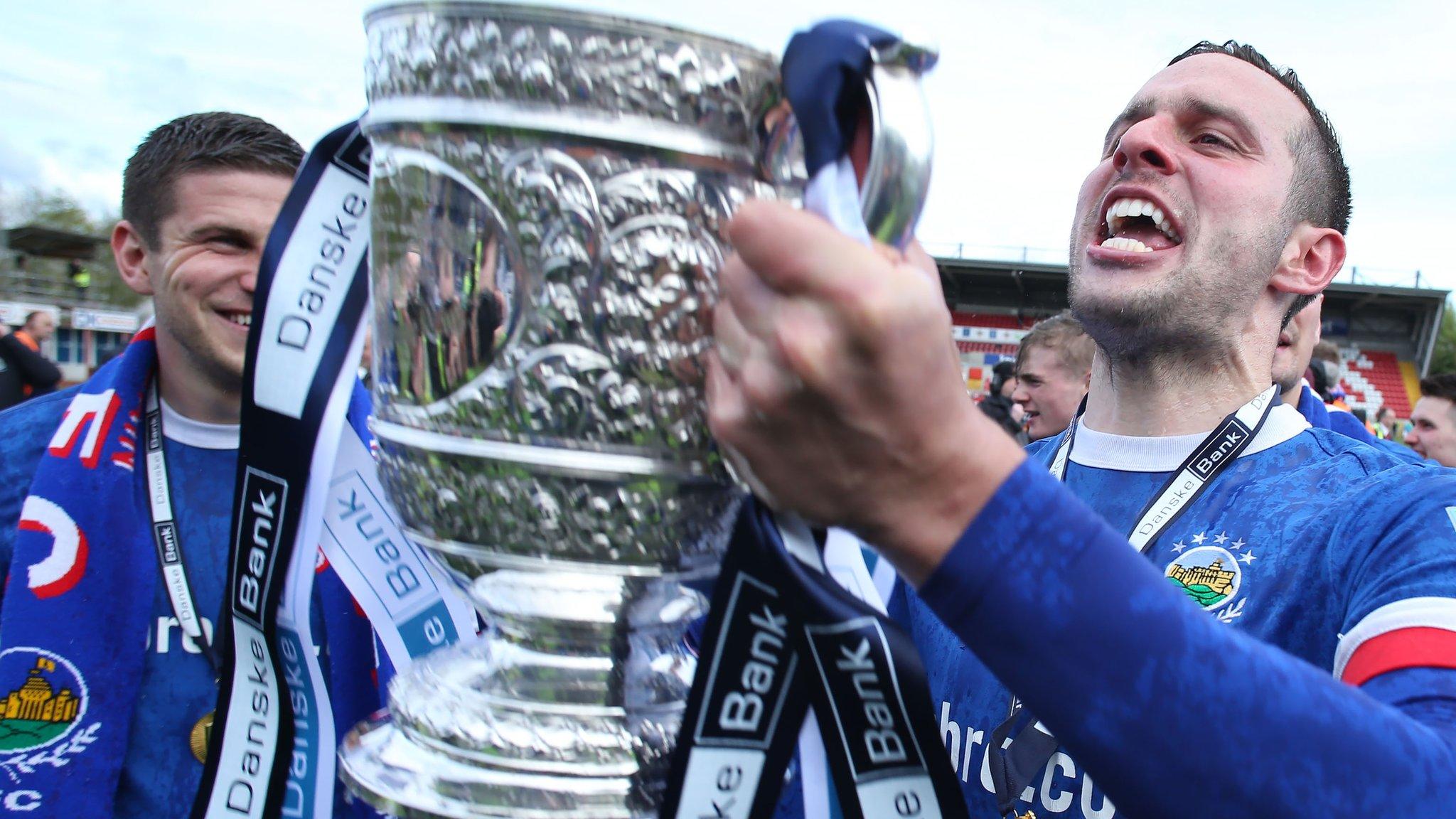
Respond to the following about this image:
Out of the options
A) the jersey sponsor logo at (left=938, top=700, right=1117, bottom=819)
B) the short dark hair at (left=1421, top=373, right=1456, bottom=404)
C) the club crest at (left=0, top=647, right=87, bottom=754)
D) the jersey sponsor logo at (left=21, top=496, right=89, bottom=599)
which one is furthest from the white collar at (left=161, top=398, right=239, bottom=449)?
the short dark hair at (left=1421, top=373, right=1456, bottom=404)

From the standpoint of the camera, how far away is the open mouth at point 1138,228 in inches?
53.3

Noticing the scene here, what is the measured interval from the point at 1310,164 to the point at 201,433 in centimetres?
184

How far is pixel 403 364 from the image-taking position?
2.01ft

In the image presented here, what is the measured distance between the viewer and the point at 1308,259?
57.1 inches

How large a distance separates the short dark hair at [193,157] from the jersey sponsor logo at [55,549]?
1.57ft

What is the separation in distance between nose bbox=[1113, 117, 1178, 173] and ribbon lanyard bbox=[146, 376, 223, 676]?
1.55 m

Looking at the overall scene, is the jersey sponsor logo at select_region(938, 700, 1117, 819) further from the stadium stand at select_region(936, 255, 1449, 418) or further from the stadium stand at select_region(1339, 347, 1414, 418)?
the stadium stand at select_region(1339, 347, 1414, 418)

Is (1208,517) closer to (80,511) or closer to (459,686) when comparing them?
(459,686)

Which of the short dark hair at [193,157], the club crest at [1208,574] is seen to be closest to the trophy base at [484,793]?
the club crest at [1208,574]

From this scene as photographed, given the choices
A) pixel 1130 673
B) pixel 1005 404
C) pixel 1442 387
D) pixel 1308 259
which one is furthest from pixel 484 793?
pixel 1005 404

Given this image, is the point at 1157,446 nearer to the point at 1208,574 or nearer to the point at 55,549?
the point at 1208,574

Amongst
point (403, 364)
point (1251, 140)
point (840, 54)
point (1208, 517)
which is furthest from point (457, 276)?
point (1251, 140)

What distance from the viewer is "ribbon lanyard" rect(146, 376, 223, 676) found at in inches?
58.4

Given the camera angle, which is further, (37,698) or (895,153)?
(37,698)
